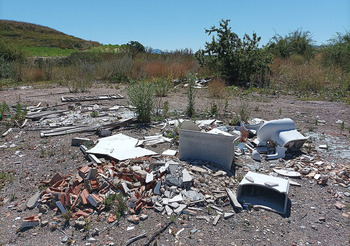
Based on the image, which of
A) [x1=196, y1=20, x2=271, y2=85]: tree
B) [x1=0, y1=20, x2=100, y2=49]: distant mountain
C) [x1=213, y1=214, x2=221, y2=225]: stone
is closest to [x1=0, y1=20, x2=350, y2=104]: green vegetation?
[x1=196, y1=20, x2=271, y2=85]: tree

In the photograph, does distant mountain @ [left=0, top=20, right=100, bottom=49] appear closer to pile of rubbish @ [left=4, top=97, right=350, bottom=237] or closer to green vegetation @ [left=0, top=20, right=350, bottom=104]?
green vegetation @ [left=0, top=20, right=350, bottom=104]

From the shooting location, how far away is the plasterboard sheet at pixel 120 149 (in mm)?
4336

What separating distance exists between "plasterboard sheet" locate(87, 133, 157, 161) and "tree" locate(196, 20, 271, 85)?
845 centimetres

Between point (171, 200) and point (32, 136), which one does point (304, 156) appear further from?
point (32, 136)

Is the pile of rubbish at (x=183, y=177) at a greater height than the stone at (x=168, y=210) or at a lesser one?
greater

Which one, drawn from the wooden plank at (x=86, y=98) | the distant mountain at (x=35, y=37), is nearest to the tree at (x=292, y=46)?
the wooden plank at (x=86, y=98)

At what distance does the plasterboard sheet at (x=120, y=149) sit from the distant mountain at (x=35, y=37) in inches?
1493

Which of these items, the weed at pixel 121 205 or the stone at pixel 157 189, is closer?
the weed at pixel 121 205

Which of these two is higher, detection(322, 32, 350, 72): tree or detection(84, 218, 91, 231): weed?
detection(322, 32, 350, 72): tree

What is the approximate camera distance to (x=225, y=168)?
3.95m

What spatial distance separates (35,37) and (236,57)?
153 ft

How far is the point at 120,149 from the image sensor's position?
A: 4.57 m

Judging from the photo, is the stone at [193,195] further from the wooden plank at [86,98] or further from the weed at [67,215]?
the wooden plank at [86,98]

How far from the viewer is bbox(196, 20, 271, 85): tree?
1210cm
